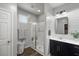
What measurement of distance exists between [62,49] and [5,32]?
1.02 metres

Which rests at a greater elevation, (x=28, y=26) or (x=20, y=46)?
(x=28, y=26)

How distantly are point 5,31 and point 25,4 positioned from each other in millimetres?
558

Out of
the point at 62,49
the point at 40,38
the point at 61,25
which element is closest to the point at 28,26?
the point at 40,38

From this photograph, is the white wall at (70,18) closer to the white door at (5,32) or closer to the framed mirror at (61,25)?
the framed mirror at (61,25)

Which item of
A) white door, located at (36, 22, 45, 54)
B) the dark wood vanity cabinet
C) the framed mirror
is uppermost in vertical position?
the framed mirror

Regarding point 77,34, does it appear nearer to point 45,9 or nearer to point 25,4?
point 45,9

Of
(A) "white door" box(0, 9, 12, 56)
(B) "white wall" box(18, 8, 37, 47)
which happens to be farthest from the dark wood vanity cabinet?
(A) "white door" box(0, 9, 12, 56)

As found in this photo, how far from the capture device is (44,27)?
4.37 ft

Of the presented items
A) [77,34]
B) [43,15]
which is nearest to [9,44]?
[43,15]

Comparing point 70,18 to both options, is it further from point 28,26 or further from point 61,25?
point 28,26

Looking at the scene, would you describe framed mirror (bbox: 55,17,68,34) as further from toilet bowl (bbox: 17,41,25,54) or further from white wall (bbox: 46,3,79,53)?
toilet bowl (bbox: 17,41,25,54)

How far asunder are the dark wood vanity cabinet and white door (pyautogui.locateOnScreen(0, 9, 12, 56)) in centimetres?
75

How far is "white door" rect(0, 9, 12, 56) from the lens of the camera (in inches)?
49.1

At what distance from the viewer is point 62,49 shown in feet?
4.50
